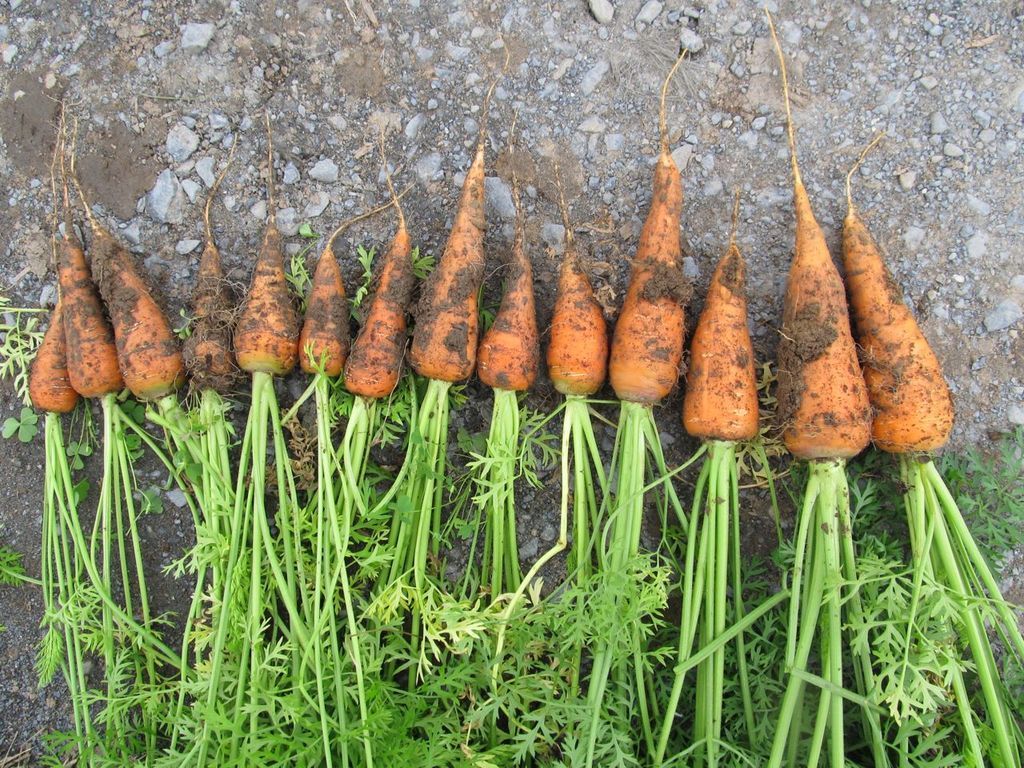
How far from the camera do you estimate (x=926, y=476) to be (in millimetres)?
2318

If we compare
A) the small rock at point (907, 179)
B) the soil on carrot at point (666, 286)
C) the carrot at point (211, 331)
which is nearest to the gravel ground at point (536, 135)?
the small rock at point (907, 179)

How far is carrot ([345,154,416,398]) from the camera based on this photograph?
2.45 meters

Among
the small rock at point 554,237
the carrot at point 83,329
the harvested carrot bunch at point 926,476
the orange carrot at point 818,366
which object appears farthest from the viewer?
the small rock at point 554,237

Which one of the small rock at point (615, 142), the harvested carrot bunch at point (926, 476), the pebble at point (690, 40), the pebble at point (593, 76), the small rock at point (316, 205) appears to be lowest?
the harvested carrot bunch at point (926, 476)

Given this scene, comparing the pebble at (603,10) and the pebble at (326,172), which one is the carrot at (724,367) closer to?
the pebble at (603,10)

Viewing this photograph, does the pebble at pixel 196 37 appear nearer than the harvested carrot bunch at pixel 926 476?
No

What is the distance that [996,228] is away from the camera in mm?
2629

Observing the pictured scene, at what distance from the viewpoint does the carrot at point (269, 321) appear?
8.14 feet

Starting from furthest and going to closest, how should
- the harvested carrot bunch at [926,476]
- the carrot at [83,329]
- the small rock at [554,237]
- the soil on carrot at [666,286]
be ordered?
the small rock at [554,237] → the carrot at [83,329] → the soil on carrot at [666,286] → the harvested carrot bunch at [926,476]

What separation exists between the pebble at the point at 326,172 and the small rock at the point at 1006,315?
263 centimetres

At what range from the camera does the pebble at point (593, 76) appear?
9.04ft

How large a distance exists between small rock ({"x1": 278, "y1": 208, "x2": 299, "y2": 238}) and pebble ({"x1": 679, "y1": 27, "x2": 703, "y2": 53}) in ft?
5.60

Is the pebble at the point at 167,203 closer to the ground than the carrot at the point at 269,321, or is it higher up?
higher up

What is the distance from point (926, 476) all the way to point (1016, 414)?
605 mm
